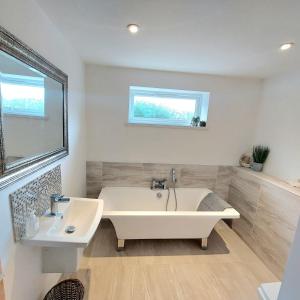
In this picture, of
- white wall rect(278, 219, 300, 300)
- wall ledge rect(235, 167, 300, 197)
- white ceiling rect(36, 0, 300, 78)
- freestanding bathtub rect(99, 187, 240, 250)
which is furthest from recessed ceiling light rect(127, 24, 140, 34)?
wall ledge rect(235, 167, 300, 197)

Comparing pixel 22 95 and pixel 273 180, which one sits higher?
pixel 22 95

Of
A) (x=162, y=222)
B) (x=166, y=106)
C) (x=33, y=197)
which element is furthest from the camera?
(x=166, y=106)

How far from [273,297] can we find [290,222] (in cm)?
111

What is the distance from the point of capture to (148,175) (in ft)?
9.93

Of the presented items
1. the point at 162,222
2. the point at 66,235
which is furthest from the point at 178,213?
the point at 66,235

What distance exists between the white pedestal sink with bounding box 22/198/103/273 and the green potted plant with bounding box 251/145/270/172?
226 centimetres

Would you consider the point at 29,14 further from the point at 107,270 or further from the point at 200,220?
the point at 200,220

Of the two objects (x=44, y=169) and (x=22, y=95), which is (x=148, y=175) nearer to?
(x=44, y=169)

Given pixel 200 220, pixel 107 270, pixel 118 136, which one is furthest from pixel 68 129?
pixel 200 220

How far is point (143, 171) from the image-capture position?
9.86ft

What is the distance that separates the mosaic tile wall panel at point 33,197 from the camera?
112 cm

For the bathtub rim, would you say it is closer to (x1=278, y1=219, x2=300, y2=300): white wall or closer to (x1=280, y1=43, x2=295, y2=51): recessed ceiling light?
(x1=278, y1=219, x2=300, y2=300): white wall

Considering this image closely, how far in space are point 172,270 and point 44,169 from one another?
166cm

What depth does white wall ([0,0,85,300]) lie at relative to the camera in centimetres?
102
